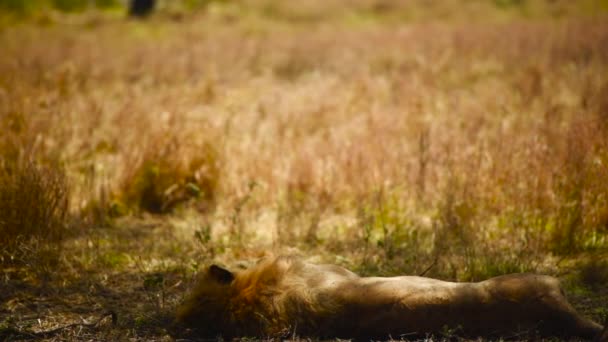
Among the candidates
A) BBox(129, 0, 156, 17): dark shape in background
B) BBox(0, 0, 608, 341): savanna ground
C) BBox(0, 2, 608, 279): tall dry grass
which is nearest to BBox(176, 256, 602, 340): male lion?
BBox(0, 0, 608, 341): savanna ground

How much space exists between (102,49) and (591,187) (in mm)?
10056

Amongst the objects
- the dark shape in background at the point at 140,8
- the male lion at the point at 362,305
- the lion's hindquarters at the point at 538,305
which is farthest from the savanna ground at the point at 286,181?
the dark shape in background at the point at 140,8

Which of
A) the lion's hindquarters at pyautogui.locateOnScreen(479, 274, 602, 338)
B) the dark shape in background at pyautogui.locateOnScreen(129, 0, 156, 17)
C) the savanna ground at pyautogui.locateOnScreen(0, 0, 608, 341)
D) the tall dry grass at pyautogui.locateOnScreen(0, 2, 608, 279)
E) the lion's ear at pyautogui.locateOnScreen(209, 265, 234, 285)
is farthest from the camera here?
the dark shape in background at pyautogui.locateOnScreen(129, 0, 156, 17)

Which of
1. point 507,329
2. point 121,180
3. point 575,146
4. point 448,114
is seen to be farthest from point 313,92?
point 507,329

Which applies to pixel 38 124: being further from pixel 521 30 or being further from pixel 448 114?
pixel 521 30

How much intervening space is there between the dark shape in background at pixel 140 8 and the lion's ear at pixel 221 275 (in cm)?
1808

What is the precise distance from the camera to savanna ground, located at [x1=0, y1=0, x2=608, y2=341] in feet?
13.3

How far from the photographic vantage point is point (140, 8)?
20578mm

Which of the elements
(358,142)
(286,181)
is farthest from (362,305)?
(358,142)

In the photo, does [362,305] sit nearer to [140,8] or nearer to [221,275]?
[221,275]

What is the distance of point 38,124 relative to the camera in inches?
223

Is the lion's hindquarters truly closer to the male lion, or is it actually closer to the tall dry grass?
the male lion

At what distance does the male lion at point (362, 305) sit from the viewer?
9.53 ft

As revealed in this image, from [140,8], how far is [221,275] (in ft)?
61.0
